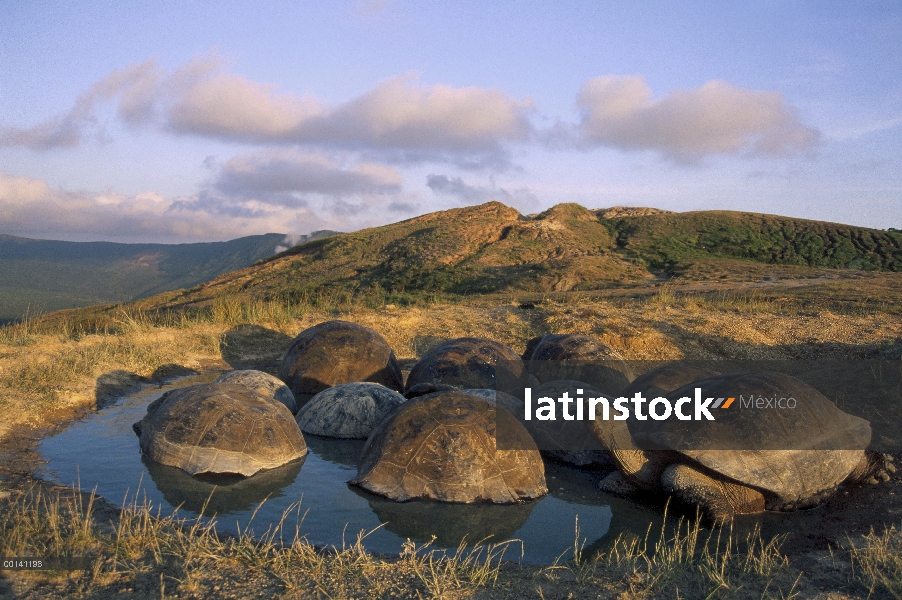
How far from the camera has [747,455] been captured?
589 cm

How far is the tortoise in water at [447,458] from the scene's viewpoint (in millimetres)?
5883

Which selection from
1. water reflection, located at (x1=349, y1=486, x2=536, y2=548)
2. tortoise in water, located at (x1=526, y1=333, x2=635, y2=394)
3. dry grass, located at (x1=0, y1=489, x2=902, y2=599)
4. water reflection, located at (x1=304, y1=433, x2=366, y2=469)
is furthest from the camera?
tortoise in water, located at (x1=526, y1=333, x2=635, y2=394)

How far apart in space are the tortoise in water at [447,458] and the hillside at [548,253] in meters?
24.8

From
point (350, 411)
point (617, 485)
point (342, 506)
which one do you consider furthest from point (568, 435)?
point (342, 506)

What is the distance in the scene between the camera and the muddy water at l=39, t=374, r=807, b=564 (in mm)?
5371

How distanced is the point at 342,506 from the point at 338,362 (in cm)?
413

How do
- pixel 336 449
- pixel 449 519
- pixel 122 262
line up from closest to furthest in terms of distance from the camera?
pixel 449 519
pixel 336 449
pixel 122 262

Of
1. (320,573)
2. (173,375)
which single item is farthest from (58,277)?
(320,573)

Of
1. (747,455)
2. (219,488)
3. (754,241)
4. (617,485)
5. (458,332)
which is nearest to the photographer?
(747,455)

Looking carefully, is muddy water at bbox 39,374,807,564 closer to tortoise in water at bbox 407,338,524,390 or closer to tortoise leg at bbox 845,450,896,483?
tortoise leg at bbox 845,450,896,483

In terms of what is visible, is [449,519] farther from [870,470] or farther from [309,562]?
[870,470]

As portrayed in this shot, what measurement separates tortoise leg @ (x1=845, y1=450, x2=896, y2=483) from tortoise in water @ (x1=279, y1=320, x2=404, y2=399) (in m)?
6.08

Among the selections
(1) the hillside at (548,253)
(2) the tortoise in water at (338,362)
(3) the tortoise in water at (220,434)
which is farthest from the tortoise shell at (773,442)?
(1) the hillside at (548,253)

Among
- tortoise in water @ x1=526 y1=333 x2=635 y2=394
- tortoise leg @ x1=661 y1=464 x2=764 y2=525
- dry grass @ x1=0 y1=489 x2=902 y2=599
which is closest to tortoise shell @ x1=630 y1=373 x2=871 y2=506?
tortoise leg @ x1=661 y1=464 x2=764 y2=525
